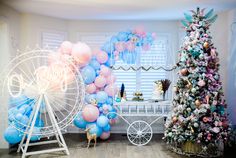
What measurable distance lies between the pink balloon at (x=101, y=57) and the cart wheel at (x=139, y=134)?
4.32 ft

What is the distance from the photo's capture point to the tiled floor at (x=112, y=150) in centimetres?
466

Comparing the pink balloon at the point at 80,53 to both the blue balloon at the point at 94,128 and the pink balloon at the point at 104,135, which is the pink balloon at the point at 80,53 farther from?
the pink balloon at the point at 104,135

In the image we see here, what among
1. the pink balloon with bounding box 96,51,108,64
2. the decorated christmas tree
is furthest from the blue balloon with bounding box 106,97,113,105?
the decorated christmas tree

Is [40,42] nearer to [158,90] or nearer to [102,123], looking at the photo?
[102,123]

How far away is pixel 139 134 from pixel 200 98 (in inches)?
55.7

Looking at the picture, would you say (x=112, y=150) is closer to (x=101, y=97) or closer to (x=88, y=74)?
(x=101, y=97)

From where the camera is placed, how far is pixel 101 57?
5.25 m

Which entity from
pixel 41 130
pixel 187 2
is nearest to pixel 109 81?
pixel 41 130

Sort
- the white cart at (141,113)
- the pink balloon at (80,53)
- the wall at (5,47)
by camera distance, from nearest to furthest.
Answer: the wall at (5,47), the pink balloon at (80,53), the white cart at (141,113)

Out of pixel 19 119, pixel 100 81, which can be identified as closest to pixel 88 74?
pixel 100 81

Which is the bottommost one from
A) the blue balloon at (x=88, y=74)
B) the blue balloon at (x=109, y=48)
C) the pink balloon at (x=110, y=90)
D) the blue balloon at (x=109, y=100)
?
the blue balloon at (x=109, y=100)

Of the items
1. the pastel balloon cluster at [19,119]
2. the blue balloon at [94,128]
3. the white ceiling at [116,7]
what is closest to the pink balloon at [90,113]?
the blue balloon at [94,128]

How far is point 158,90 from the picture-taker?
17.3 ft

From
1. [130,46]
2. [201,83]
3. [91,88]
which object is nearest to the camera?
[201,83]
